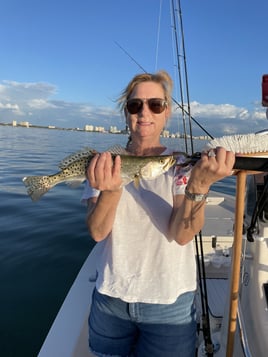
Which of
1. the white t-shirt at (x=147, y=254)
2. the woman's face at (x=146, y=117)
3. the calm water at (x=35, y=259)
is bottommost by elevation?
the calm water at (x=35, y=259)

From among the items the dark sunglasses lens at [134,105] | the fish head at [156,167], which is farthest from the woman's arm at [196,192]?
the dark sunglasses lens at [134,105]

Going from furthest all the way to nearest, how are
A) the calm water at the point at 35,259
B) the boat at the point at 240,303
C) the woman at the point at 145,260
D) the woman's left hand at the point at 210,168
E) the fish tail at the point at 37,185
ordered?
the calm water at the point at 35,259 < the fish tail at the point at 37,185 < the boat at the point at 240,303 < the woman at the point at 145,260 < the woman's left hand at the point at 210,168

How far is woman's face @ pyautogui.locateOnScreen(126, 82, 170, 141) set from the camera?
86.4 inches

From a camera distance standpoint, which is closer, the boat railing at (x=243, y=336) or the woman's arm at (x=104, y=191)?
the woman's arm at (x=104, y=191)

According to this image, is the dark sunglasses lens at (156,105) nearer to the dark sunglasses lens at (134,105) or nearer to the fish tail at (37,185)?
the dark sunglasses lens at (134,105)

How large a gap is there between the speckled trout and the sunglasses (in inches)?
12.3

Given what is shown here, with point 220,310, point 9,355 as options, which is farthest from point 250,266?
point 9,355

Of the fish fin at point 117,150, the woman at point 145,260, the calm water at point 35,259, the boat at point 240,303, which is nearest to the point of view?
the woman at point 145,260

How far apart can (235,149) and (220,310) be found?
9.31ft

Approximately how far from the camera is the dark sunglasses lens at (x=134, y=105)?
2.21 meters

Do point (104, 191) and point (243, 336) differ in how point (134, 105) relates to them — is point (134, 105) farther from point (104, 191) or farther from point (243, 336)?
point (243, 336)

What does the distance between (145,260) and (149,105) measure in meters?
1.09

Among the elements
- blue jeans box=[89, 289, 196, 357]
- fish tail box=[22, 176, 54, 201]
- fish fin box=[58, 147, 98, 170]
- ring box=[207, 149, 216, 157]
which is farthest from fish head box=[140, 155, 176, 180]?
fish tail box=[22, 176, 54, 201]

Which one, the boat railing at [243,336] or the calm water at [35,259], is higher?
the boat railing at [243,336]
